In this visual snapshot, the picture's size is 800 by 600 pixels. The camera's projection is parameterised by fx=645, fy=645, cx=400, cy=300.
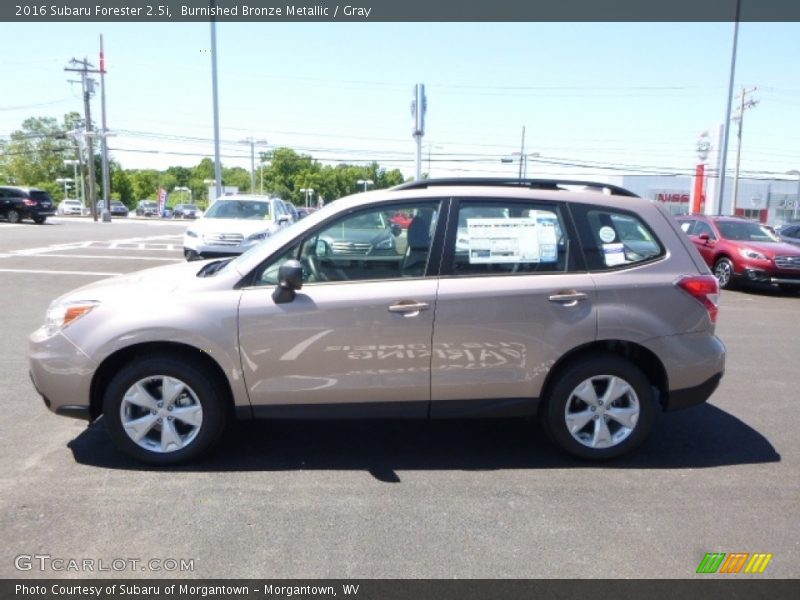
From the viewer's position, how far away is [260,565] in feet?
9.96

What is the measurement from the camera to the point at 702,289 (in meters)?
4.21

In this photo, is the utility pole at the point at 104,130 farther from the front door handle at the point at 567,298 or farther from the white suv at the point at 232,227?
the front door handle at the point at 567,298

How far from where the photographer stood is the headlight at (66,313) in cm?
403

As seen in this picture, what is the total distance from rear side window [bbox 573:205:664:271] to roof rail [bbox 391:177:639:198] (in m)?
0.27

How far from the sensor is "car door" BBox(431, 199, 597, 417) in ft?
13.2

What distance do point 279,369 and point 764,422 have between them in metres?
3.85

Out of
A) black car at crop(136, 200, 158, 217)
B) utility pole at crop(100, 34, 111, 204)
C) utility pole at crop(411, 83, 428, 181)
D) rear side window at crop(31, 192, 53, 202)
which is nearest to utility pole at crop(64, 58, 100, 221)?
utility pole at crop(100, 34, 111, 204)

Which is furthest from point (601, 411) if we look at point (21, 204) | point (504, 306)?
point (21, 204)

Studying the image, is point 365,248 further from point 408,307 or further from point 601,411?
point 601,411

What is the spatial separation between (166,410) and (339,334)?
119 centimetres

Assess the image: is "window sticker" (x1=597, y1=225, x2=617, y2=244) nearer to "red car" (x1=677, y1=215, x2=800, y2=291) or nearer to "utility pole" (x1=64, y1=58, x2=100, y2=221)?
"red car" (x1=677, y1=215, x2=800, y2=291)

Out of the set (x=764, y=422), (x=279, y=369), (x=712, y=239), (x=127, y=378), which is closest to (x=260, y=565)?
(x=279, y=369)

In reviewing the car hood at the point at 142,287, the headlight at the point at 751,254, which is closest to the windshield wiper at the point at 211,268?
the car hood at the point at 142,287

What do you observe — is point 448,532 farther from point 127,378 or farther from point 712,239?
point 712,239
